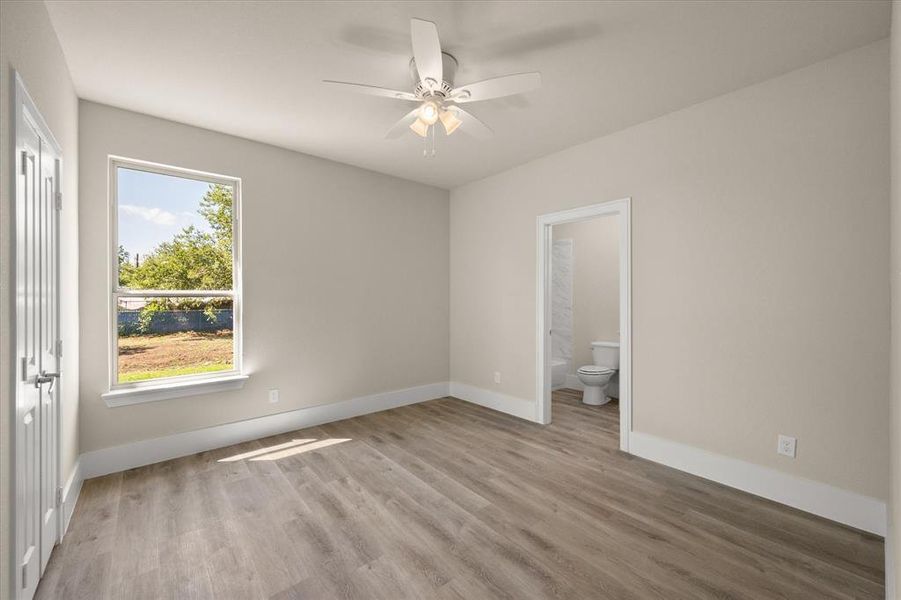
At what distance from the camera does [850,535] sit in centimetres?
218

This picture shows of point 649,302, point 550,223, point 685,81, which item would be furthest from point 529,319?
point 685,81

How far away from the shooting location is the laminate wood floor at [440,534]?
71.7 inches

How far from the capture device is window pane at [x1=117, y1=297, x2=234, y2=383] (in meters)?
3.13

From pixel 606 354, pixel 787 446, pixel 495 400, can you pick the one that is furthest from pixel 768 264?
pixel 495 400

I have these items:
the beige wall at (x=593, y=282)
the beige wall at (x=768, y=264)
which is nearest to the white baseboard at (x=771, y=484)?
the beige wall at (x=768, y=264)

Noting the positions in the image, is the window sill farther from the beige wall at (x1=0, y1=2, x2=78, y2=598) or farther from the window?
the beige wall at (x1=0, y1=2, x2=78, y2=598)

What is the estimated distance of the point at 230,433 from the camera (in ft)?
11.6

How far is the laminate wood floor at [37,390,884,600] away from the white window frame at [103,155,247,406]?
23.2 inches

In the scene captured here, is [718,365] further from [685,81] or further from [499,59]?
[499,59]

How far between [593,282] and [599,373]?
1.45 meters

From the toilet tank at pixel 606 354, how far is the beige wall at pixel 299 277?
2016mm

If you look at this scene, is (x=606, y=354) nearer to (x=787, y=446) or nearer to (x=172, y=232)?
(x=787, y=446)

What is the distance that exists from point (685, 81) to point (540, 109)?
96 cm

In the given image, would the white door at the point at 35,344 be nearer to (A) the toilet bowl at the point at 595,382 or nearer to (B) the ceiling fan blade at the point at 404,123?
(B) the ceiling fan blade at the point at 404,123
